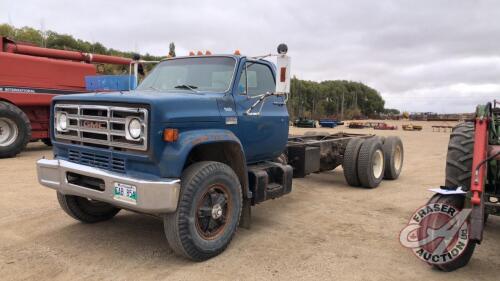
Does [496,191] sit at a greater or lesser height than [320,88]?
lesser

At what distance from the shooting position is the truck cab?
409cm

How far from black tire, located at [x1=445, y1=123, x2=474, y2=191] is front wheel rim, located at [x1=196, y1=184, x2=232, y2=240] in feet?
7.94

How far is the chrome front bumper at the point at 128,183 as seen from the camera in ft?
13.0

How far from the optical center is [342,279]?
4012 millimetres

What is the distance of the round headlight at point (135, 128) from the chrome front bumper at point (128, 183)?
42cm

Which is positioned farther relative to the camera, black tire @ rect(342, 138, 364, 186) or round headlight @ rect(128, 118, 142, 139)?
black tire @ rect(342, 138, 364, 186)

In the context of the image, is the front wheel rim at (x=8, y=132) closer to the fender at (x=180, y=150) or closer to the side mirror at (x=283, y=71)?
the fender at (x=180, y=150)

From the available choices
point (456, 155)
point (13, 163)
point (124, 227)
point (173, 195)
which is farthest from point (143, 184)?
point (13, 163)

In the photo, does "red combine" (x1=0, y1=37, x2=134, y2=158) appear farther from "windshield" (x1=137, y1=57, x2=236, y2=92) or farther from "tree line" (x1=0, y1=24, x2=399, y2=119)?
"windshield" (x1=137, y1=57, x2=236, y2=92)

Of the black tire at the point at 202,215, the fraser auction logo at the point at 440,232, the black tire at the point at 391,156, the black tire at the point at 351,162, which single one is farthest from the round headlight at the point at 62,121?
the black tire at the point at 391,156

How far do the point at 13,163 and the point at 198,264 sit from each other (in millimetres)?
7758

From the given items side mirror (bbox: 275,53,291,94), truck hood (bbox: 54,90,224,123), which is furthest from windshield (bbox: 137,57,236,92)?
side mirror (bbox: 275,53,291,94)

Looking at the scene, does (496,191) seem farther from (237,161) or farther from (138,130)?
(138,130)

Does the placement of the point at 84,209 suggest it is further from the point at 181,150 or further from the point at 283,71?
the point at 283,71
